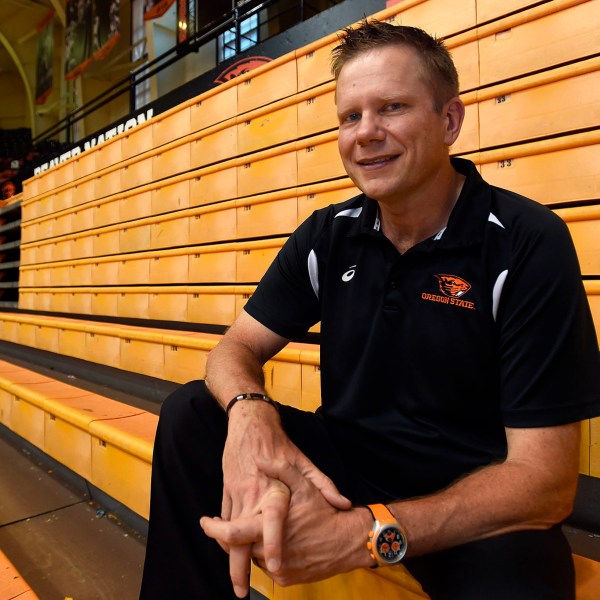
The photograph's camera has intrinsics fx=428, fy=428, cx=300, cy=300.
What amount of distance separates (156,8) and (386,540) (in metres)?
4.93

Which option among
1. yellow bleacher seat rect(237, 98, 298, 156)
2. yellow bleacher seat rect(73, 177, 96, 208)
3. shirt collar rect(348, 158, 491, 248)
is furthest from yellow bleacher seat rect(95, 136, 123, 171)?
shirt collar rect(348, 158, 491, 248)

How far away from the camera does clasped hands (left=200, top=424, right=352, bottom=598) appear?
435mm

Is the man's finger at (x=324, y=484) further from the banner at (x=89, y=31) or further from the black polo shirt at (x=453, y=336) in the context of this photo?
the banner at (x=89, y=31)

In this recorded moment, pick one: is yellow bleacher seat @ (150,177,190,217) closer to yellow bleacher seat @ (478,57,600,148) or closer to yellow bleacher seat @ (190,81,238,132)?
yellow bleacher seat @ (190,81,238,132)

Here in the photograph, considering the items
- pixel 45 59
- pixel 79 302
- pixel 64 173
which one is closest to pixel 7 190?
pixel 45 59

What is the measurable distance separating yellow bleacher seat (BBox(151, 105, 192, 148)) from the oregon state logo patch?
2469mm

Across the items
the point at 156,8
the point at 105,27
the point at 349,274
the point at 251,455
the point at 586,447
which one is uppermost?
the point at 105,27

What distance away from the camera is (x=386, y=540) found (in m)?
0.44

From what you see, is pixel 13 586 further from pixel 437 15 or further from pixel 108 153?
pixel 108 153

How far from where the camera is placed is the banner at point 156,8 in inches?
155

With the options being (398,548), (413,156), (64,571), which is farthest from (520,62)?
(64,571)

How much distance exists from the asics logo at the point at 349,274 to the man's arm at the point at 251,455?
0.55 feet

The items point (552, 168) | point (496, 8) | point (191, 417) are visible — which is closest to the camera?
point (191, 417)

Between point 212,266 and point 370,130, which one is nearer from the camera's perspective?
point 370,130
